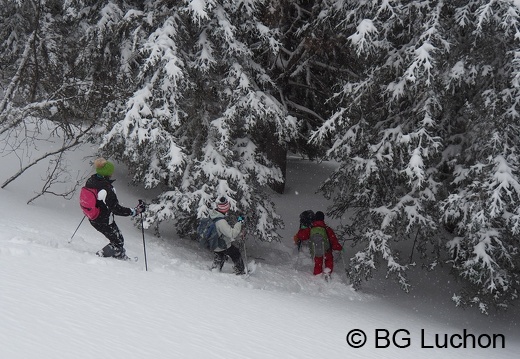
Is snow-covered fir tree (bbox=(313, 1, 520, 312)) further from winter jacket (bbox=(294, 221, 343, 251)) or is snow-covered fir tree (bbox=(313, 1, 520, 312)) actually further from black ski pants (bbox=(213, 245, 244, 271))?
black ski pants (bbox=(213, 245, 244, 271))

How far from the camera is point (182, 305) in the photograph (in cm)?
710

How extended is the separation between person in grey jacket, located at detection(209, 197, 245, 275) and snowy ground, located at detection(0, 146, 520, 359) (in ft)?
0.90

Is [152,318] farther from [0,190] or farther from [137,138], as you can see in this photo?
[0,190]

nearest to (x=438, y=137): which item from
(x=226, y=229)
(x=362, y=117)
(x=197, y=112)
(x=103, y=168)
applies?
(x=362, y=117)

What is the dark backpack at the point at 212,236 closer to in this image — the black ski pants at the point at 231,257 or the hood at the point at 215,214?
the hood at the point at 215,214

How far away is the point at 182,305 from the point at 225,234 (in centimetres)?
328

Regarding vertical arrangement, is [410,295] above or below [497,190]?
below

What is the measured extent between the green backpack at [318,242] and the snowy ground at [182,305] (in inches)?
24.1

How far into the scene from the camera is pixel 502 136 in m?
9.65

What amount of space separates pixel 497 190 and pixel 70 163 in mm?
10820

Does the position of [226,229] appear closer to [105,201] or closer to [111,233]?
[111,233]

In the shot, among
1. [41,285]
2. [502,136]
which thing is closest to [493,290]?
[502,136]

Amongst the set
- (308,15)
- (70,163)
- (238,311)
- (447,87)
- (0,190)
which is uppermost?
(308,15)

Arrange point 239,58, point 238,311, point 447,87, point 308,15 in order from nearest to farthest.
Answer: point 238,311, point 447,87, point 239,58, point 308,15
